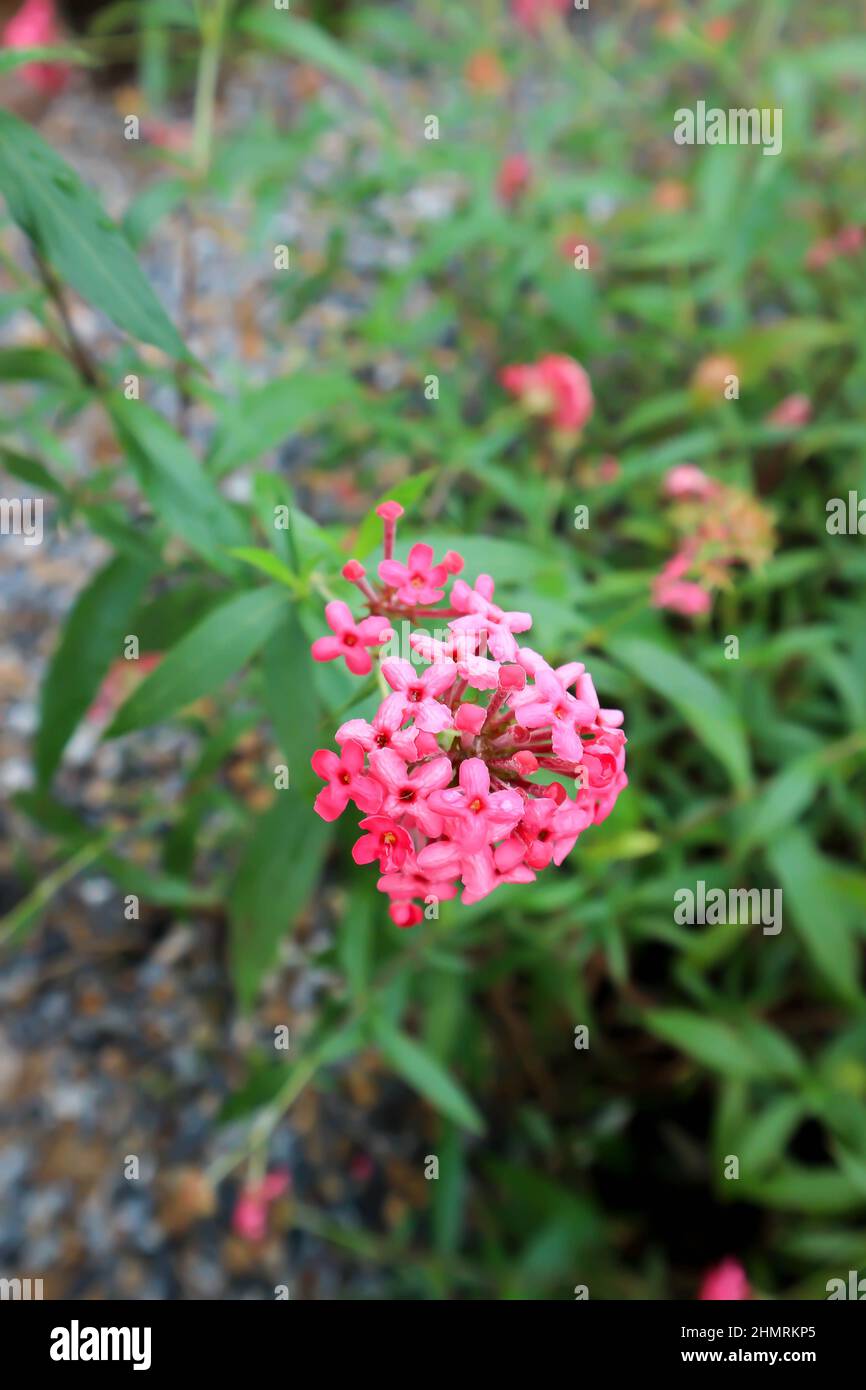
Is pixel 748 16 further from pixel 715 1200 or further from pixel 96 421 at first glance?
pixel 715 1200

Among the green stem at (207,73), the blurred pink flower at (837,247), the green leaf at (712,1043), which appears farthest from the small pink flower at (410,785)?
the blurred pink flower at (837,247)

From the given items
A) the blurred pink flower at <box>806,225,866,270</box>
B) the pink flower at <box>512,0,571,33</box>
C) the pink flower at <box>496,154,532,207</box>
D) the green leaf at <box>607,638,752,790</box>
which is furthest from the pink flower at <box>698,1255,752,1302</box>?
the pink flower at <box>512,0,571,33</box>

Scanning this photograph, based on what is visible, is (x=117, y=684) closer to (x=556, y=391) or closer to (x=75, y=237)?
(x=556, y=391)

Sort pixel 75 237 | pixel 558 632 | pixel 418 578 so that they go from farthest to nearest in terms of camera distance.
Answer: pixel 558 632 < pixel 75 237 < pixel 418 578

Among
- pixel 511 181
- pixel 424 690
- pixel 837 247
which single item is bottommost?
pixel 424 690

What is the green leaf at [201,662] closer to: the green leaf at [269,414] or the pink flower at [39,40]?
the green leaf at [269,414]

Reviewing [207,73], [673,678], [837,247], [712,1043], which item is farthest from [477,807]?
[837,247]
